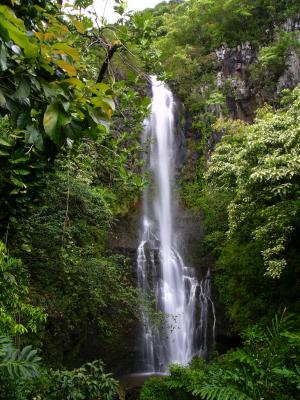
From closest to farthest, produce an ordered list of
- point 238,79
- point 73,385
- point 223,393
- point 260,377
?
point 223,393 → point 260,377 → point 73,385 → point 238,79

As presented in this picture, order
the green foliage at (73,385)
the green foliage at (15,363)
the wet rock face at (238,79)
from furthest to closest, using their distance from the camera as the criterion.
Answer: the wet rock face at (238,79) → the green foliage at (73,385) → the green foliage at (15,363)

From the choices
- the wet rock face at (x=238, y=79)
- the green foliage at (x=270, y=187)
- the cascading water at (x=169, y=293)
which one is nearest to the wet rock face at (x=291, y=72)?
the wet rock face at (x=238, y=79)

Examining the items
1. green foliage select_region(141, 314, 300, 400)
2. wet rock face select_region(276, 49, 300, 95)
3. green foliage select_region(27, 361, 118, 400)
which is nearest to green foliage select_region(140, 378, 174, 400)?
green foliage select_region(27, 361, 118, 400)

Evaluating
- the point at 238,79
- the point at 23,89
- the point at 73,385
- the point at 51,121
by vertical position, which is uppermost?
the point at 238,79

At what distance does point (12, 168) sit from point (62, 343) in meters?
6.34

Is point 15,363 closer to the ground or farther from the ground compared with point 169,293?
closer to the ground

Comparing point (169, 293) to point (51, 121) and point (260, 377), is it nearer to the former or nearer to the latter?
point (260, 377)

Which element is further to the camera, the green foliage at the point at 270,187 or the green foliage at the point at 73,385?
the green foliage at the point at 270,187

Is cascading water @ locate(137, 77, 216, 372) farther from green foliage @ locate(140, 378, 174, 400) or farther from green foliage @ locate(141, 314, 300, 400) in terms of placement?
green foliage @ locate(141, 314, 300, 400)

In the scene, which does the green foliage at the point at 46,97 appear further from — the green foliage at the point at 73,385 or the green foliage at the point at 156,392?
the green foliage at the point at 156,392

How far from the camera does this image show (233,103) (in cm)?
1734

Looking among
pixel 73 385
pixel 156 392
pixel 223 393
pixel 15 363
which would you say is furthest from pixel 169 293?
pixel 15 363

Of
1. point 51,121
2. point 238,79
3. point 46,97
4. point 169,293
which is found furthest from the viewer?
point 238,79

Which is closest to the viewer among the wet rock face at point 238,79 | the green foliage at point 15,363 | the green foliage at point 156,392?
the green foliage at point 15,363
